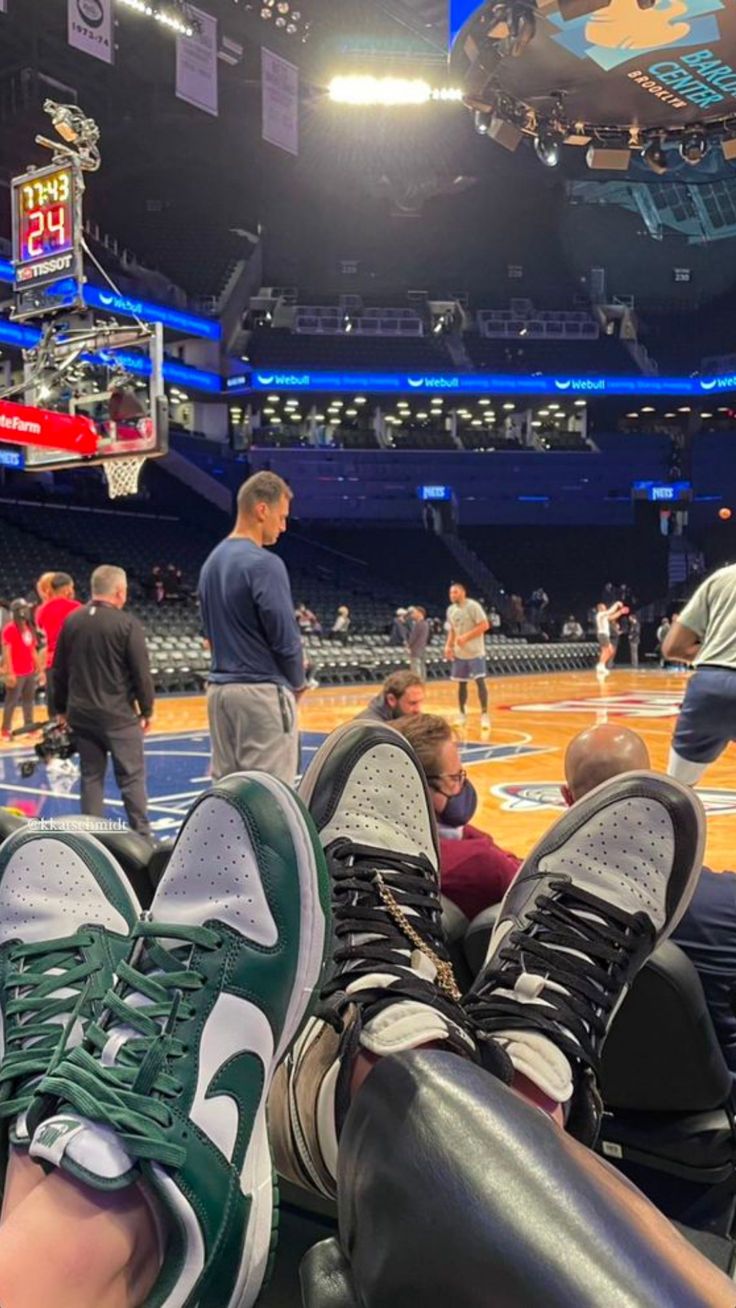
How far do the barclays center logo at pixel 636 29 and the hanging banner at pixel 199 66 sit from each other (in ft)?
32.9

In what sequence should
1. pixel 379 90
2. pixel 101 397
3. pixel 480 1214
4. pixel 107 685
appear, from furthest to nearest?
1. pixel 379 90
2. pixel 101 397
3. pixel 107 685
4. pixel 480 1214

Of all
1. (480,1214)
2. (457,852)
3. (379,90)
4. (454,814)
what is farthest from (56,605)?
(379,90)

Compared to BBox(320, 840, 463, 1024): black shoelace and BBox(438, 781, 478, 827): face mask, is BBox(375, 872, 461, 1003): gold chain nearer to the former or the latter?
BBox(320, 840, 463, 1024): black shoelace

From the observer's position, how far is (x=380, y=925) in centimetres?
119

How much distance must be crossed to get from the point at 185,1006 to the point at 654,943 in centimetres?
58

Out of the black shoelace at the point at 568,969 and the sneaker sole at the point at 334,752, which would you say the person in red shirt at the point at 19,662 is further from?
the black shoelace at the point at 568,969

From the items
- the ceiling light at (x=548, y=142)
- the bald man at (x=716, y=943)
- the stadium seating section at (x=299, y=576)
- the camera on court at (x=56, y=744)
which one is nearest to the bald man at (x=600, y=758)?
the bald man at (x=716, y=943)

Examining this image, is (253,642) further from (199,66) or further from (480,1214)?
(199,66)

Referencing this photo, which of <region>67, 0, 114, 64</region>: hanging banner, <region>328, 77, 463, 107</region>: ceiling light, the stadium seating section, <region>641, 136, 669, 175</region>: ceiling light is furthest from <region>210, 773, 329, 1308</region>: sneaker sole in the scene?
<region>328, 77, 463, 107</region>: ceiling light

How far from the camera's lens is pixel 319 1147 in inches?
40.4

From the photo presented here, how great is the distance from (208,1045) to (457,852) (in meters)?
1.05

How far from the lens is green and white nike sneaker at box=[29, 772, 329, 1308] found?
890mm

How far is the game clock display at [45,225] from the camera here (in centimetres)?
824

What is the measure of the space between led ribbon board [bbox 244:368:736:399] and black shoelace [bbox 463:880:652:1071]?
27142mm
